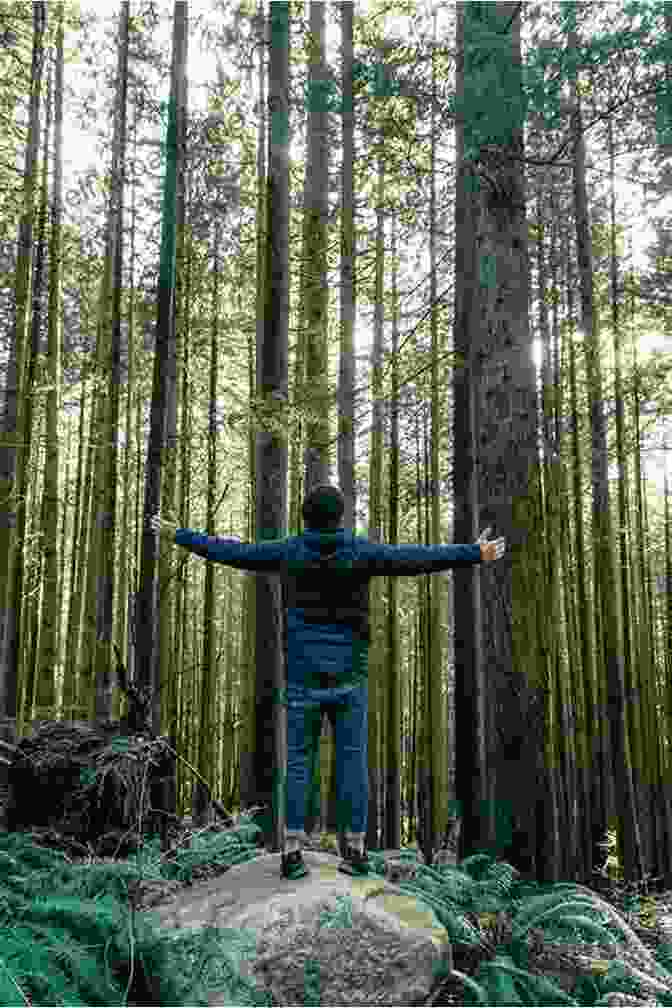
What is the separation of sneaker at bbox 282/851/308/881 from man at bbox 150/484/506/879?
0.22 metres

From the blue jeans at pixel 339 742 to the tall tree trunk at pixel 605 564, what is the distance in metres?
6.47

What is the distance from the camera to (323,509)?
3.47 metres

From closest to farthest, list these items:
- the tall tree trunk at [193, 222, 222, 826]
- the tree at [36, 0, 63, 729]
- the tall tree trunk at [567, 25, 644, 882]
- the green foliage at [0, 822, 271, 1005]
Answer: the green foliage at [0, 822, 271, 1005] < the tree at [36, 0, 63, 729] < the tall tree trunk at [567, 25, 644, 882] < the tall tree trunk at [193, 222, 222, 826]

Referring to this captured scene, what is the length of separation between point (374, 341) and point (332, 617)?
27.4 feet

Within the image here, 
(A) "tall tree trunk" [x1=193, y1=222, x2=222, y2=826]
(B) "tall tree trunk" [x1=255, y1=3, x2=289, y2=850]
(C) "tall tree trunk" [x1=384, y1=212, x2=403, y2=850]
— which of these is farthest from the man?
(C) "tall tree trunk" [x1=384, y1=212, x2=403, y2=850]

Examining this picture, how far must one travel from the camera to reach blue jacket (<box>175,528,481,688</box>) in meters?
3.42

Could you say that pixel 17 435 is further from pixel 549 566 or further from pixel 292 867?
pixel 292 867

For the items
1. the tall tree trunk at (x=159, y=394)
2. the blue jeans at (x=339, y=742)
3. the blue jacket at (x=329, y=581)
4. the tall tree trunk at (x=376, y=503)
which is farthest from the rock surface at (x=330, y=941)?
the tall tree trunk at (x=376, y=503)

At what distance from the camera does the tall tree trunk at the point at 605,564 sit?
9102 mm

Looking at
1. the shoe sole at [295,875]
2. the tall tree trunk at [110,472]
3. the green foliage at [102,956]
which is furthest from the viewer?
the tall tree trunk at [110,472]

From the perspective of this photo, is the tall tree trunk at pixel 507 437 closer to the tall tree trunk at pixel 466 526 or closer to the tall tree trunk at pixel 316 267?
the tall tree trunk at pixel 466 526

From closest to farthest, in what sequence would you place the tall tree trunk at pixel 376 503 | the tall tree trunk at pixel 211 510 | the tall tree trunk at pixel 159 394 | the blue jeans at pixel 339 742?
1. the blue jeans at pixel 339 742
2. the tall tree trunk at pixel 159 394
3. the tall tree trunk at pixel 211 510
4. the tall tree trunk at pixel 376 503

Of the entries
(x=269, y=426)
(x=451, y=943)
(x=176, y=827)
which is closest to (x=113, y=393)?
(x=269, y=426)

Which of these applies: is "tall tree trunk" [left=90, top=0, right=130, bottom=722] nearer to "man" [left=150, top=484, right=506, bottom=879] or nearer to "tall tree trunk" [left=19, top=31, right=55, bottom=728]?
"tall tree trunk" [left=19, top=31, right=55, bottom=728]
